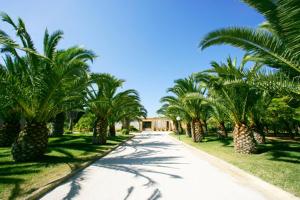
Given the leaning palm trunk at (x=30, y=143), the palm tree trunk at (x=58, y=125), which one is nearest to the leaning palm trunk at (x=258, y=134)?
the leaning palm trunk at (x=30, y=143)

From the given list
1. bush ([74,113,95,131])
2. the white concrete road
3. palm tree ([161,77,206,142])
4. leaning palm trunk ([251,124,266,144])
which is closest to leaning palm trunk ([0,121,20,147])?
the white concrete road

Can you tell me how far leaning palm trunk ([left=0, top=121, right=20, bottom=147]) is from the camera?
16031 mm

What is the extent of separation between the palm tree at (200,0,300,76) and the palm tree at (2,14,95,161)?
5.79m

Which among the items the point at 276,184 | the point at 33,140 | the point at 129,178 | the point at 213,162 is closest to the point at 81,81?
the point at 33,140

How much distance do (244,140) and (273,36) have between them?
6.70m

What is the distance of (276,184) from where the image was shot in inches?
242

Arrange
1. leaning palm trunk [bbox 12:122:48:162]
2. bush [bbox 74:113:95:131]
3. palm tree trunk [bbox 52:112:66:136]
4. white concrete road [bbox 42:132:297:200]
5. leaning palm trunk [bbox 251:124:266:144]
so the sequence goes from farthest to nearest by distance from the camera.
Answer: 1. bush [bbox 74:113:95:131]
2. palm tree trunk [bbox 52:112:66:136]
3. leaning palm trunk [bbox 251:124:266:144]
4. leaning palm trunk [bbox 12:122:48:162]
5. white concrete road [bbox 42:132:297:200]

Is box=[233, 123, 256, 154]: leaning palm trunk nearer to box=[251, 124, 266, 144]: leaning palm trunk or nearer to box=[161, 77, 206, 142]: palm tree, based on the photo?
box=[251, 124, 266, 144]: leaning palm trunk

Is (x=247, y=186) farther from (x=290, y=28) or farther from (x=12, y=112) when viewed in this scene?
(x=12, y=112)

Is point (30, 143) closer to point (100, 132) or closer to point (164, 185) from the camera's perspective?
point (164, 185)

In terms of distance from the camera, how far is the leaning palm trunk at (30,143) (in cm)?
970

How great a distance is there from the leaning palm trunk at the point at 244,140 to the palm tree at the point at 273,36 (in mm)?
5038

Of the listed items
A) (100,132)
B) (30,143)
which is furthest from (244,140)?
(100,132)

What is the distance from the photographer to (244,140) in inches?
501
